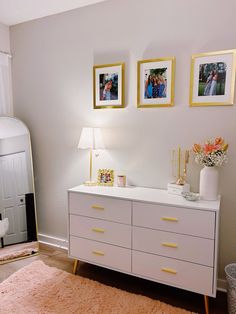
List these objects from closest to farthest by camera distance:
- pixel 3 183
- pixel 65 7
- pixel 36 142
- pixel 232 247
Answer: pixel 232 247 → pixel 65 7 → pixel 3 183 → pixel 36 142

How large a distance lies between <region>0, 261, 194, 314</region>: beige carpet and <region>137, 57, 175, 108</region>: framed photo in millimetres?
1644

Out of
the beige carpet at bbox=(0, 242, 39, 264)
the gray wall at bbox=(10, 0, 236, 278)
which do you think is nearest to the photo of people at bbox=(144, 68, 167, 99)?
the gray wall at bbox=(10, 0, 236, 278)

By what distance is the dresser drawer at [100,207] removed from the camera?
6.79 ft

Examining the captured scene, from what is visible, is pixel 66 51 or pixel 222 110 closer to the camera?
pixel 222 110

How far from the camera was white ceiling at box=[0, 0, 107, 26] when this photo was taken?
8.08 feet

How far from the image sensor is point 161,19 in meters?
2.21

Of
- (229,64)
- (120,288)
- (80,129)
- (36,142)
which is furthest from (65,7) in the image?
(120,288)

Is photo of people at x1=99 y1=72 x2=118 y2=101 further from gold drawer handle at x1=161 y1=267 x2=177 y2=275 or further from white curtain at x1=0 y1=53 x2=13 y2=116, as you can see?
gold drawer handle at x1=161 y1=267 x2=177 y2=275

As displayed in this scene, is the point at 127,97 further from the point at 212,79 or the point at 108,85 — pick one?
the point at 212,79

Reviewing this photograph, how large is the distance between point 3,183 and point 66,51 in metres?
1.58

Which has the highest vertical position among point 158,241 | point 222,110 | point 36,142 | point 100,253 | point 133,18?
point 133,18

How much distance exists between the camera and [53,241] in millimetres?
3002

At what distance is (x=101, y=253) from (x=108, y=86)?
157 cm

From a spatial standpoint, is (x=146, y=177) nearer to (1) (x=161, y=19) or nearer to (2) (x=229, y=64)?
(2) (x=229, y=64)
